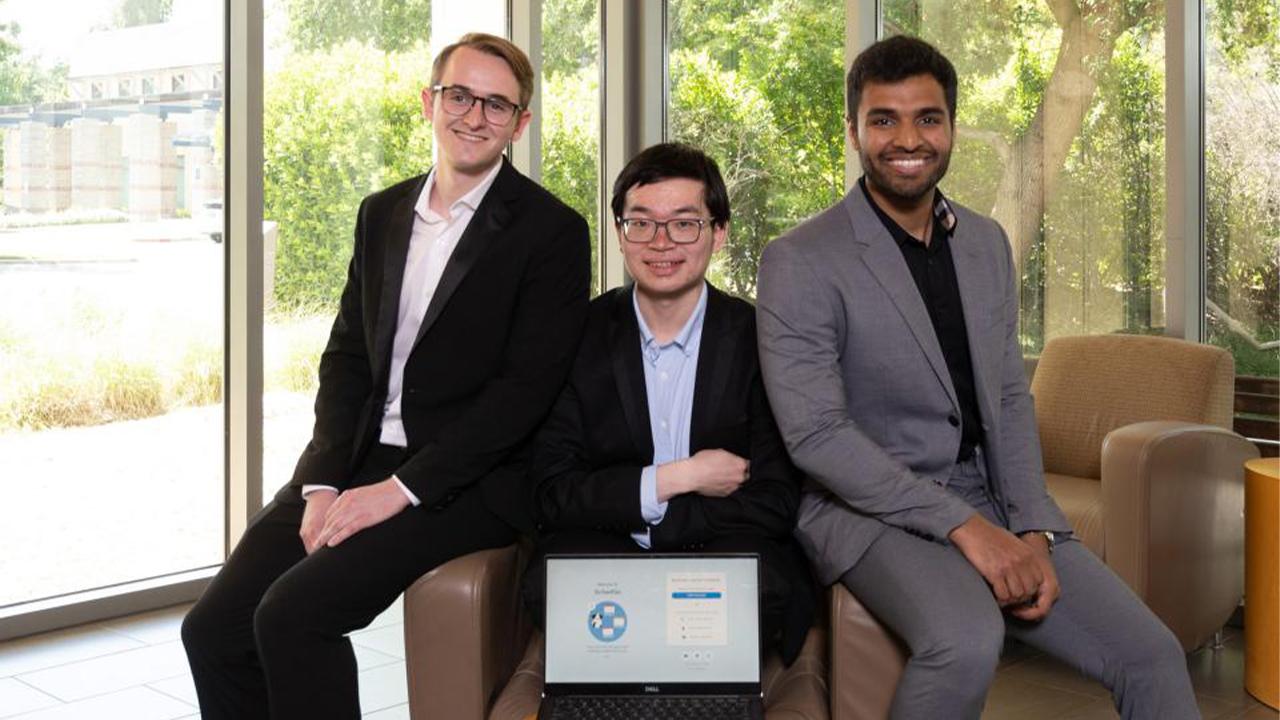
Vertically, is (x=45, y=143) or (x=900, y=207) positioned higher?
(x=45, y=143)

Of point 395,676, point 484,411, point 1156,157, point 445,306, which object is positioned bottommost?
point 395,676

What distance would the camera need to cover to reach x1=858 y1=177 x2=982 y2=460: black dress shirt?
253cm

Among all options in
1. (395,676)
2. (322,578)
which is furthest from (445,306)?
(395,676)

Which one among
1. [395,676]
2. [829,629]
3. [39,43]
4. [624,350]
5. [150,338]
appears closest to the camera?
[829,629]

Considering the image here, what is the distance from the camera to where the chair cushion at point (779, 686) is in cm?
222

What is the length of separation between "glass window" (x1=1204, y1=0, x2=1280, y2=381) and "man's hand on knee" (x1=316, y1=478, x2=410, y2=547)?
3048 millimetres

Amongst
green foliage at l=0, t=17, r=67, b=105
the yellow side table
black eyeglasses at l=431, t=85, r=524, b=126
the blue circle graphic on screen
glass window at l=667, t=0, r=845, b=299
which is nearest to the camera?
the blue circle graphic on screen

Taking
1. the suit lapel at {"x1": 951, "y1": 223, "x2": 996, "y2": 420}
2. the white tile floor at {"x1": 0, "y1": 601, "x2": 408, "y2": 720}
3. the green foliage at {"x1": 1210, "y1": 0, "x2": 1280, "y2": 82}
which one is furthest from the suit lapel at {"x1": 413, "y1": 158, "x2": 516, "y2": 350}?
the green foliage at {"x1": 1210, "y1": 0, "x2": 1280, "y2": 82}

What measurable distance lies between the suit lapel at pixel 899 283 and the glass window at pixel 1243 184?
2.33 m

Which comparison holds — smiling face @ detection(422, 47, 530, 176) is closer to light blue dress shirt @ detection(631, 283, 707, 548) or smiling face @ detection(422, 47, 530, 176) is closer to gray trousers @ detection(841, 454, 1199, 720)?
light blue dress shirt @ detection(631, 283, 707, 548)

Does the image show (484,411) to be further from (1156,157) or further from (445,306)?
(1156,157)

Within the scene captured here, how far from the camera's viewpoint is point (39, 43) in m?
4.27

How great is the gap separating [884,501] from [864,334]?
314 millimetres

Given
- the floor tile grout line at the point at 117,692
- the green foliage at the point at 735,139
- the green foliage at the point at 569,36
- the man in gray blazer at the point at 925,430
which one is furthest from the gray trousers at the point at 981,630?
the green foliage at the point at 569,36
